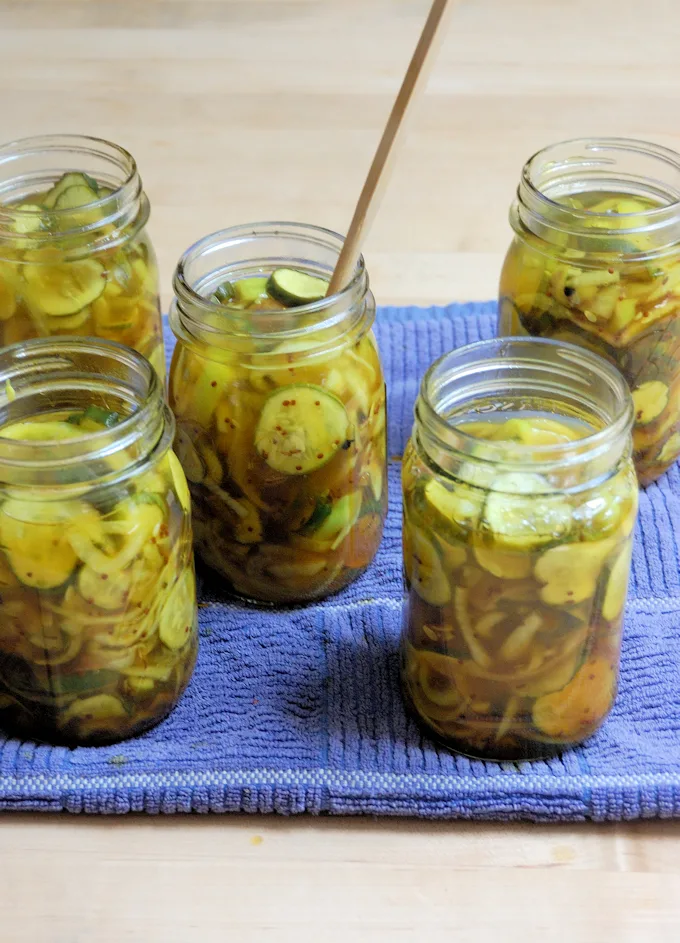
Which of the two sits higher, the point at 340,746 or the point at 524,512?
the point at 524,512

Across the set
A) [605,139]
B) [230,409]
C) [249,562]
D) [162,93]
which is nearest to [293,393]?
[230,409]

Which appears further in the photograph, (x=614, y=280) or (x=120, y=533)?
(x=614, y=280)

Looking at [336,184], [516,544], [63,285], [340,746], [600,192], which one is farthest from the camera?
[336,184]

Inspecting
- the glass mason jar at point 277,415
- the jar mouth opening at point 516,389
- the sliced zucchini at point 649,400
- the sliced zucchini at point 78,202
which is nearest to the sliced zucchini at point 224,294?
the glass mason jar at point 277,415

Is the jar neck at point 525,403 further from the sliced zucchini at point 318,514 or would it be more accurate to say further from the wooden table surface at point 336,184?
the wooden table surface at point 336,184

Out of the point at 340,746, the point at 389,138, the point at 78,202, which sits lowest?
the point at 340,746

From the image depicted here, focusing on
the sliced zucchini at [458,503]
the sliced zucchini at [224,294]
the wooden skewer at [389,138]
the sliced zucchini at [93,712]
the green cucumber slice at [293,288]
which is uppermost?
the wooden skewer at [389,138]

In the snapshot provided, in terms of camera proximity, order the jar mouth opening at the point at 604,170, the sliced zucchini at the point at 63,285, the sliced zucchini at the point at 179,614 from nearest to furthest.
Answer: the sliced zucchini at the point at 179,614 < the sliced zucchini at the point at 63,285 < the jar mouth opening at the point at 604,170

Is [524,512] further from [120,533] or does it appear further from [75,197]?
[75,197]

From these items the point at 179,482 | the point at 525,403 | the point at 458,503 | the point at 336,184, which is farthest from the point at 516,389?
the point at 336,184
